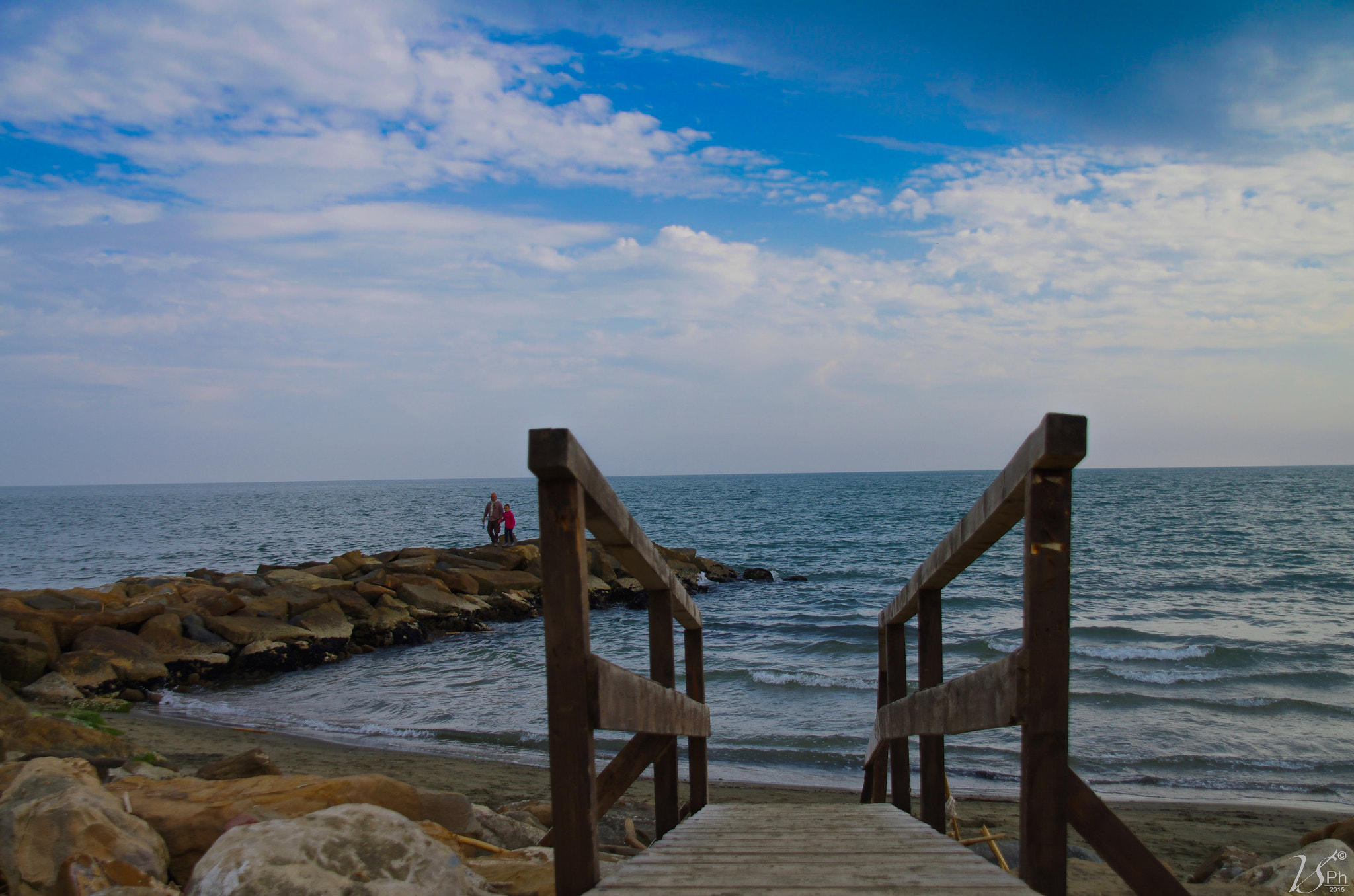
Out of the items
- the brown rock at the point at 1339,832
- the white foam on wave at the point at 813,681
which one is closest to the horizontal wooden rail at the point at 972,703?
the brown rock at the point at 1339,832

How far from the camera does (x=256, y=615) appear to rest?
14.0 metres

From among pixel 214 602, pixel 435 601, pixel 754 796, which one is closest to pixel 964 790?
pixel 754 796

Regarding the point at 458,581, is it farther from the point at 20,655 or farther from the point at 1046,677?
the point at 1046,677

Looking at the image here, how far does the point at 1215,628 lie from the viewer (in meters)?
15.1

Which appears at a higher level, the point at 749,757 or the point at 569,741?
the point at 569,741

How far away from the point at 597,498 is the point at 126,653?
12603mm

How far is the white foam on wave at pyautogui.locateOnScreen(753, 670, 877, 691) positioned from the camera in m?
11.4

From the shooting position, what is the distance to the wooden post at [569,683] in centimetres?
190

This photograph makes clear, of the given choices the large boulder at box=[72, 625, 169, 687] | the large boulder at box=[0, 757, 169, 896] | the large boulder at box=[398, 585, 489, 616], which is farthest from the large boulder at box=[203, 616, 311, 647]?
the large boulder at box=[0, 757, 169, 896]

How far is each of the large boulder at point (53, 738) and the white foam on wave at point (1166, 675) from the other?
464 inches

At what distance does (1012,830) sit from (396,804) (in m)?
4.42

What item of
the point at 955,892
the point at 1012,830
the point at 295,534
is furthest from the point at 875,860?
the point at 295,534

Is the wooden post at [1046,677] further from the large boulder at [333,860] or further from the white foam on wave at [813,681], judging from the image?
the white foam on wave at [813,681]

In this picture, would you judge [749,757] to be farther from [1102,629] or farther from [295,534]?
[295,534]
